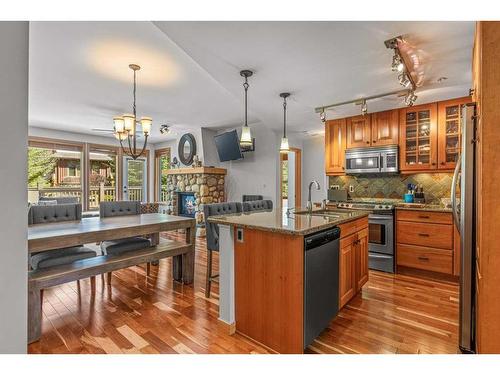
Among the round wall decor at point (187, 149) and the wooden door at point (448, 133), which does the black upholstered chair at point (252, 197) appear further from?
the wooden door at point (448, 133)

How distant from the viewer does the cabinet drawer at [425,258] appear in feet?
10.5

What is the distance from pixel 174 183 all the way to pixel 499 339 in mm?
6365

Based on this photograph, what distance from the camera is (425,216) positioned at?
3.34 m

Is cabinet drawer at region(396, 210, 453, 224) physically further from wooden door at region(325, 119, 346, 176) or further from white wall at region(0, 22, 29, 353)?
white wall at region(0, 22, 29, 353)

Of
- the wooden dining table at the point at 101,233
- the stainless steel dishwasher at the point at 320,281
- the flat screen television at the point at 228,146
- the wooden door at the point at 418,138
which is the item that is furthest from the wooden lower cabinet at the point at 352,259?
the flat screen television at the point at 228,146

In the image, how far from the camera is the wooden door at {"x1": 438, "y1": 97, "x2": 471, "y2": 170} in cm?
347

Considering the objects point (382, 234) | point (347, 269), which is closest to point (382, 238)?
point (382, 234)

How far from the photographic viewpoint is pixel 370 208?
3701mm

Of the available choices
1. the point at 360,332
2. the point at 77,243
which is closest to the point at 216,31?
the point at 77,243

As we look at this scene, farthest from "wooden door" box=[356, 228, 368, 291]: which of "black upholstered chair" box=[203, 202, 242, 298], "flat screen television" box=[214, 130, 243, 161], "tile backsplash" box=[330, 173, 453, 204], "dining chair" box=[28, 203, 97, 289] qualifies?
"flat screen television" box=[214, 130, 243, 161]

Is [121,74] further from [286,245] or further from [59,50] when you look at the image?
[286,245]

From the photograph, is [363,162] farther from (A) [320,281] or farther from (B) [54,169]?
(B) [54,169]

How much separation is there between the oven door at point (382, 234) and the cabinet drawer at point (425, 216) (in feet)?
0.48

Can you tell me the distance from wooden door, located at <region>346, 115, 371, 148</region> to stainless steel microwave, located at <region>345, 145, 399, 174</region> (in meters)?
0.11
